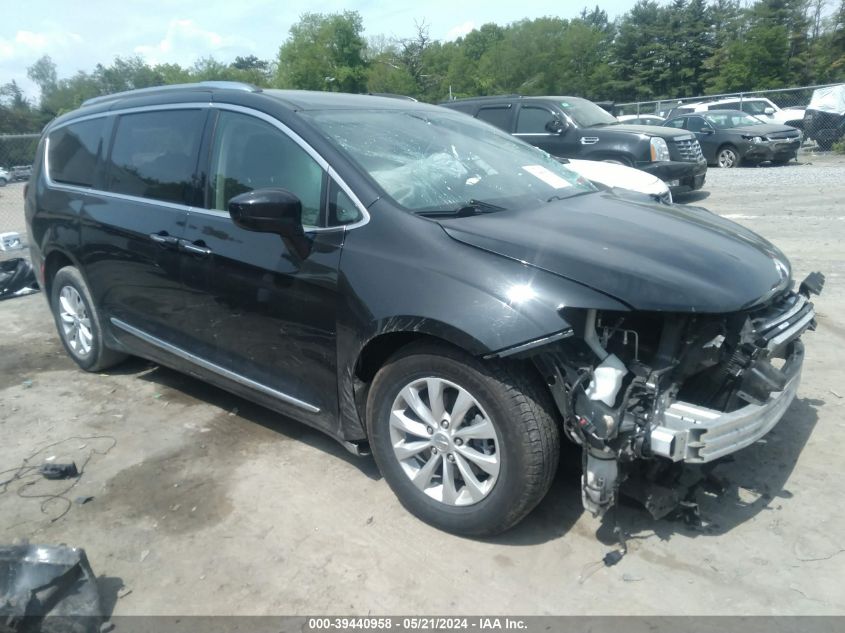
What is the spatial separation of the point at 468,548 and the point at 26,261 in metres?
7.59

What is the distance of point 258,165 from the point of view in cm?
A: 374

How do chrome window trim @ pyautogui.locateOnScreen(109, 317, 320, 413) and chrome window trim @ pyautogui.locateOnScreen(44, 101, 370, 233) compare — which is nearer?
chrome window trim @ pyautogui.locateOnScreen(44, 101, 370, 233)

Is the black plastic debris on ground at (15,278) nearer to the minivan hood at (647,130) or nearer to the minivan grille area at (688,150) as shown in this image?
the minivan hood at (647,130)

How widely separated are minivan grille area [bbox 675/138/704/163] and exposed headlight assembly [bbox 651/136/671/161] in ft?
3.04

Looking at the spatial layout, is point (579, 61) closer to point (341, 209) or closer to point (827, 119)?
point (827, 119)

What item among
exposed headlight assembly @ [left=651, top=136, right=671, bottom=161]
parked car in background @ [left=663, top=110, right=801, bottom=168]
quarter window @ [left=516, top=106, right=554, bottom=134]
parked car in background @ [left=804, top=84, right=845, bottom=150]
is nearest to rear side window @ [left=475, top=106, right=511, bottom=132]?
quarter window @ [left=516, top=106, right=554, bottom=134]

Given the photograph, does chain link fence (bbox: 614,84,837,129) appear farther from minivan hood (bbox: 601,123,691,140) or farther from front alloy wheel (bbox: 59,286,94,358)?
front alloy wheel (bbox: 59,286,94,358)

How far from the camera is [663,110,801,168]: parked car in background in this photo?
1775 cm

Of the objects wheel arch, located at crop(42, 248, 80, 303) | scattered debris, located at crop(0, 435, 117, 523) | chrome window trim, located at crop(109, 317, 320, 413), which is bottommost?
scattered debris, located at crop(0, 435, 117, 523)

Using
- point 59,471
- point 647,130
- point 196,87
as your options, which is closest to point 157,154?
point 196,87

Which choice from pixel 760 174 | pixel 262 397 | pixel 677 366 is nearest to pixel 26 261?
pixel 262 397

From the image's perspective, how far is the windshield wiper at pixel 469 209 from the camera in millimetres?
3271

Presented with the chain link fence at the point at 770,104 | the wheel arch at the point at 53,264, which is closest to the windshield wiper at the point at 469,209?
the wheel arch at the point at 53,264

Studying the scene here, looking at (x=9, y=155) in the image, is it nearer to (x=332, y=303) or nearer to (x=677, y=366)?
(x=332, y=303)
